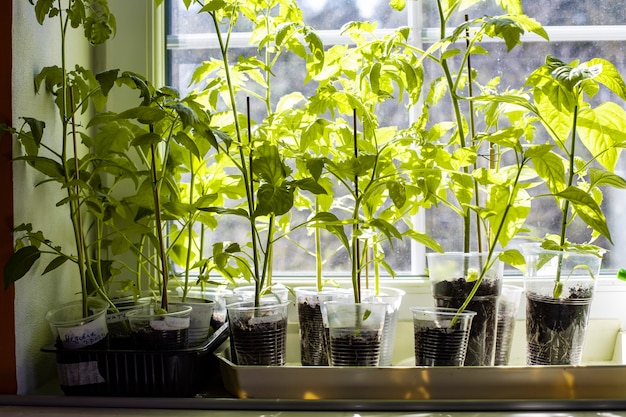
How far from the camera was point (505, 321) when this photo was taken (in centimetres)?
117

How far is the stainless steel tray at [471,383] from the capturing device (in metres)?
1.02

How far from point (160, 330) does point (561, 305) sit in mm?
621

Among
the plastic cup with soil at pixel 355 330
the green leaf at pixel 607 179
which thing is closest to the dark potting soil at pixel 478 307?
the plastic cup with soil at pixel 355 330

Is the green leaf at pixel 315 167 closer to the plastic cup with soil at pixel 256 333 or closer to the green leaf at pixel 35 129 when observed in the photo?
the plastic cup with soil at pixel 256 333

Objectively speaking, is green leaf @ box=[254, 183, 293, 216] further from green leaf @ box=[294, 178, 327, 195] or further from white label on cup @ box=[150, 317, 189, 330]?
white label on cup @ box=[150, 317, 189, 330]

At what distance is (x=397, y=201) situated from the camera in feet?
3.21

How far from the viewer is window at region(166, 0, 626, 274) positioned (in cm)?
141

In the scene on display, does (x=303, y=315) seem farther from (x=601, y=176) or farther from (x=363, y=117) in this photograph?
(x=601, y=176)

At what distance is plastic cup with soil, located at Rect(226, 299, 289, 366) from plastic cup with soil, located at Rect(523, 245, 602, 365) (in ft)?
1.35

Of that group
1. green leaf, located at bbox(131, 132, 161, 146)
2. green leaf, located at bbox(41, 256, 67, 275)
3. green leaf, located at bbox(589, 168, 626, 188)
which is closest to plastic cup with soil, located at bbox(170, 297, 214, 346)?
green leaf, located at bbox(41, 256, 67, 275)

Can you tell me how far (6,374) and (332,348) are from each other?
1.64 feet

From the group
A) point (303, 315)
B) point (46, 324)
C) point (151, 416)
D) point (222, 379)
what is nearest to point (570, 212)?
point (303, 315)

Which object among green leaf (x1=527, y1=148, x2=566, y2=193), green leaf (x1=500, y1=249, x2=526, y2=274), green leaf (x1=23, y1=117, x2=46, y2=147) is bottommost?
green leaf (x1=500, y1=249, x2=526, y2=274)

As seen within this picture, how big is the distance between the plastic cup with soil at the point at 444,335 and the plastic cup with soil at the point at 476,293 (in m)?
0.04
